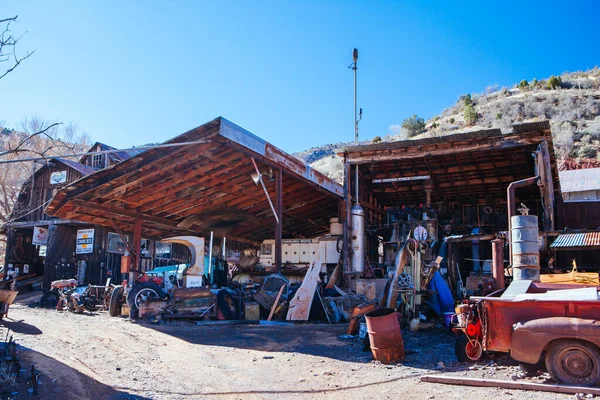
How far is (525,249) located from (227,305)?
802cm

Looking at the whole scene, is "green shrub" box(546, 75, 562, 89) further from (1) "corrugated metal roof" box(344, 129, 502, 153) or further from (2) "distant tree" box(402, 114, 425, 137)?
(1) "corrugated metal roof" box(344, 129, 502, 153)

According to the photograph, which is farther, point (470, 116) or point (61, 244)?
point (470, 116)

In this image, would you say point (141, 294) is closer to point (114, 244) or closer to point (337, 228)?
point (337, 228)

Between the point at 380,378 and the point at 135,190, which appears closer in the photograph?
the point at 380,378

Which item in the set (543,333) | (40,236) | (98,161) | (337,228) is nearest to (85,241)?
(40,236)

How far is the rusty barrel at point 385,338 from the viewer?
825 centimetres

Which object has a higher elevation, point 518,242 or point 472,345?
point 518,242

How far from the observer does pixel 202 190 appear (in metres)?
18.4

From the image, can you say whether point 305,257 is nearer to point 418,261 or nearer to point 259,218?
point 259,218

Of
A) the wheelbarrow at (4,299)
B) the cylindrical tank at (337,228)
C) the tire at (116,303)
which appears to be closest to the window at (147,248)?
the tire at (116,303)

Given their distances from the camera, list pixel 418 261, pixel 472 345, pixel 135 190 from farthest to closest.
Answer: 1. pixel 135 190
2. pixel 418 261
3. pixel 472 345

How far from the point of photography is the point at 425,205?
23188 millimetres

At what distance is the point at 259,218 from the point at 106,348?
13.5 meters

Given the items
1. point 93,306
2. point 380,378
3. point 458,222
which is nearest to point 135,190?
point 93,306
